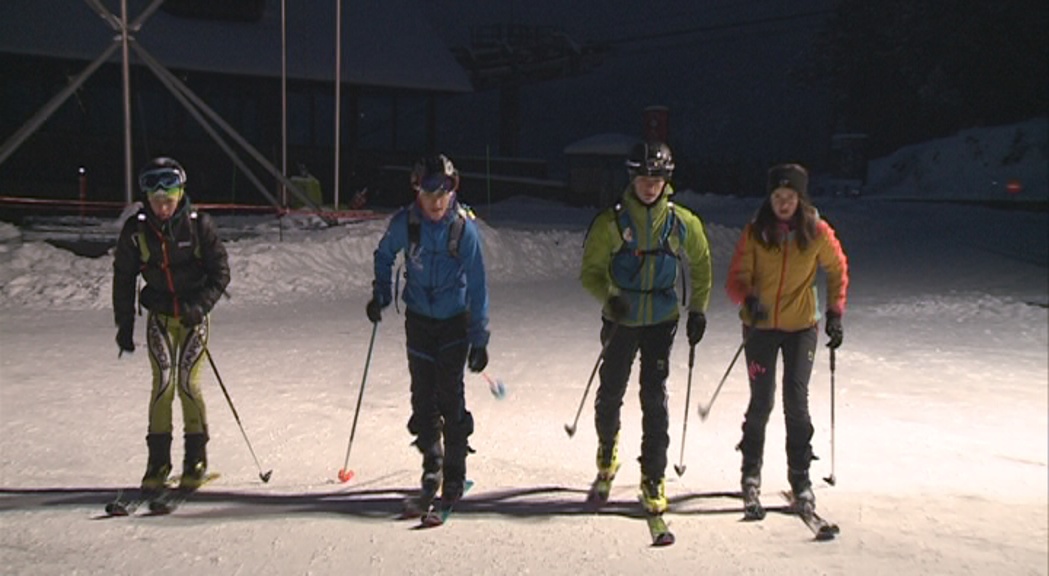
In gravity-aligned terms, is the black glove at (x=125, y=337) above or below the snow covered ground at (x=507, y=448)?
Answer: above

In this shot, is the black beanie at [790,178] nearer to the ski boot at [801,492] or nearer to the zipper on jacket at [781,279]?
the zipper on jacket at [781,279]

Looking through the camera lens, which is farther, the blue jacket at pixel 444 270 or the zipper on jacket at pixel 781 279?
the zipper on jacket at pixel 781 279

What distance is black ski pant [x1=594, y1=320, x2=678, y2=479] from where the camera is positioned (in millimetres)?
5316

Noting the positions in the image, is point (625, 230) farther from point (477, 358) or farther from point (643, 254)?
point (477, 358)

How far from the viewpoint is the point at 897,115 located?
43625 mm

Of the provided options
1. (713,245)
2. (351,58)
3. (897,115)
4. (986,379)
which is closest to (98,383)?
(986,379)

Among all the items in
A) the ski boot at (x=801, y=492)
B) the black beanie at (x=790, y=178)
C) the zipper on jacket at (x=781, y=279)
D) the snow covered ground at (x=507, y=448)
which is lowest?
the snow covered ground at (x=507, y=448)

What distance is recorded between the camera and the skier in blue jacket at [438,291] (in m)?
5.21

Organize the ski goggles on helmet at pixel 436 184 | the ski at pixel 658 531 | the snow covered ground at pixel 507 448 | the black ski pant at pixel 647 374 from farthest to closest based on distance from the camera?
the black ski pant at pixel 647 374 < the ski goggles on helmet at pixel 436 184 < the ski at pixel 658 531 < the snow covered ground at pixel 507 448

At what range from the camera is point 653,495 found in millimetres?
5379

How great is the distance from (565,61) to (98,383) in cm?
3443

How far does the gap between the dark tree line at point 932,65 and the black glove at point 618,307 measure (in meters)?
36.7

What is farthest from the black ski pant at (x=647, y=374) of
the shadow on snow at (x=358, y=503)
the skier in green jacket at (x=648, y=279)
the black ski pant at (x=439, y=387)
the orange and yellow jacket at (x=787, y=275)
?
the black ski pant at (x=439, y=387)

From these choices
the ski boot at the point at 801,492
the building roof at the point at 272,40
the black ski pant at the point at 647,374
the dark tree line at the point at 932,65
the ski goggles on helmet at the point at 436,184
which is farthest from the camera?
the dark tree line at the point at 932,65
